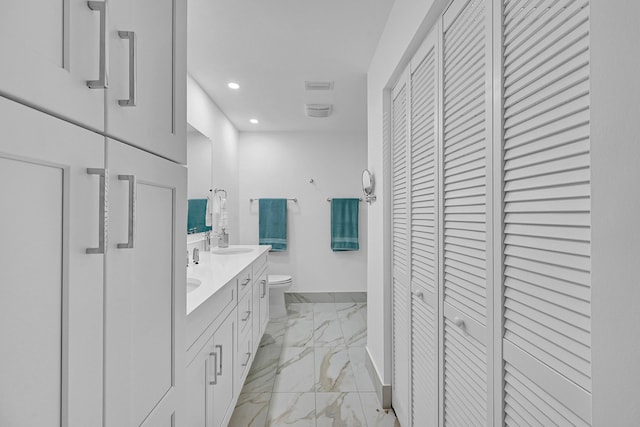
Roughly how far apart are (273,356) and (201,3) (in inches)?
101

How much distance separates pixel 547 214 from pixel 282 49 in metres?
2.05

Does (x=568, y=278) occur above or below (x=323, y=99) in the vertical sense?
below

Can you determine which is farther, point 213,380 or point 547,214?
point 213,380

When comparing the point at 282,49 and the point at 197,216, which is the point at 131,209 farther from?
the point at 197,216

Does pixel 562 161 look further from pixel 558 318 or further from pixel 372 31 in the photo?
pixel 372 31

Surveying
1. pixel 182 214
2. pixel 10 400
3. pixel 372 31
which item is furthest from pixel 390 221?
pixel 10 400

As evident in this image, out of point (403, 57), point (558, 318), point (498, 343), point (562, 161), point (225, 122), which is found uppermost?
point (225, 122)

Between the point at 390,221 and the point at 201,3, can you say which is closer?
the point at 201,3

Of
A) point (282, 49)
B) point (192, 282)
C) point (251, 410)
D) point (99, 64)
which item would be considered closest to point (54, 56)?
point (99, 64)

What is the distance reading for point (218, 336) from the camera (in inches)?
61.7

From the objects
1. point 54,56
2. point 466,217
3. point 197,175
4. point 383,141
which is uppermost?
point 383,141

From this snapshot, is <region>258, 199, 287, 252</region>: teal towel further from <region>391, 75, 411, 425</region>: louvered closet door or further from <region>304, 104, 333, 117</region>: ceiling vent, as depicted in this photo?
<region>391, 75, 411, 425</region>: louvered closet door

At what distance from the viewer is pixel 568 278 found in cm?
63

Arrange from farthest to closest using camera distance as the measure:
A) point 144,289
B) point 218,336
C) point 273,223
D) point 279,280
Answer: point 273,223 → point 279,280 → point 218,336 → point 144,289
